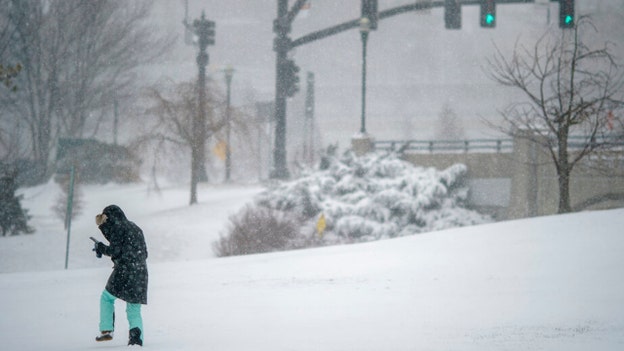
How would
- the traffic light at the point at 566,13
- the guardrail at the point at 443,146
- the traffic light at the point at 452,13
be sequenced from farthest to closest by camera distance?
the guardrail at the point at 443,146 < the traffic light at the point at 452,13 < the traffic light at the point at 566,13

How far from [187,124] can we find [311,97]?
10.1 m

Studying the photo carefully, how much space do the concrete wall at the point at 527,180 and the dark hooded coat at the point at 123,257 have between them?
19.8 m

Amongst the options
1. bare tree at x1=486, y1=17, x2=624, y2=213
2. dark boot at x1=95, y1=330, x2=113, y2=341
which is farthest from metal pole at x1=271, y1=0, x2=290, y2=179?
dark boot at x1=95, y1=330, x2=113, y2=341

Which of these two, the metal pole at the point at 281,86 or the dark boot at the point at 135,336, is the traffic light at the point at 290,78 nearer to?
the metal pole at the point at 281,86

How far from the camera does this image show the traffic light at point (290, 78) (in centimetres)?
2220

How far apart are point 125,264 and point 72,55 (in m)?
45.4

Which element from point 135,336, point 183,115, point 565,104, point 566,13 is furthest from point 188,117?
point 135,336

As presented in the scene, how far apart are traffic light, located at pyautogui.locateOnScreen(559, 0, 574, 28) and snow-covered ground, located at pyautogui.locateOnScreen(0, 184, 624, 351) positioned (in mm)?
4932

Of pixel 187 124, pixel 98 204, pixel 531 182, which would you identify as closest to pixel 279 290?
pixel 531 182

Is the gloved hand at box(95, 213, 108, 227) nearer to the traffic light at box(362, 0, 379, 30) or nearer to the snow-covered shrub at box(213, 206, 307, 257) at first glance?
the traffic light at box(362, 0, 379, 30)

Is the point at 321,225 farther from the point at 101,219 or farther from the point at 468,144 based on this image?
the point at 101,219

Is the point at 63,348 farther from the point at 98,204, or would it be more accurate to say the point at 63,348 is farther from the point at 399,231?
the point at 98,204

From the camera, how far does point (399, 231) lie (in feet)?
84.5

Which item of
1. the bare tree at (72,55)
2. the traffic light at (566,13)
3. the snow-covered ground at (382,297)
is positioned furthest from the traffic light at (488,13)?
the bare tree at (72,55)
